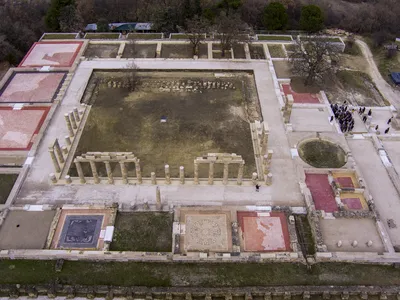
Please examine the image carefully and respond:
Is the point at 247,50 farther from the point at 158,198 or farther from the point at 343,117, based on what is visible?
the point at 158,198

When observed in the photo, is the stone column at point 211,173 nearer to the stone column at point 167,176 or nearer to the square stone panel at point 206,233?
the stone column at point 167,176

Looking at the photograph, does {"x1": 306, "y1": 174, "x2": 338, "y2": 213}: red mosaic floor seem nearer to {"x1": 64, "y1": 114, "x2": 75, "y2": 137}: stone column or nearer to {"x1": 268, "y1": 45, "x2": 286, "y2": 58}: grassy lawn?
{"x1": 268, "y1": 45, "x2": 286, "y2": 58}: grassy lawn

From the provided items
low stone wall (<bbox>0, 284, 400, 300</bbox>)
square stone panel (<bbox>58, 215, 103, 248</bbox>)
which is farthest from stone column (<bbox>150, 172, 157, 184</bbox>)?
low stone wall (<bbox>0, 284, 400, 300</bbox>)

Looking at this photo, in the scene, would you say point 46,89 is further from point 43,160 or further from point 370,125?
point 370,125

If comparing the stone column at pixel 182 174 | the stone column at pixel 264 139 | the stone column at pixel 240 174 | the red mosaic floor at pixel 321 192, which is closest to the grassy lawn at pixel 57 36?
the stone column at pixel 182 174

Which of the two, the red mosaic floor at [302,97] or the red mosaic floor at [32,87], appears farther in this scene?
the red mosaic floor at [302,97]

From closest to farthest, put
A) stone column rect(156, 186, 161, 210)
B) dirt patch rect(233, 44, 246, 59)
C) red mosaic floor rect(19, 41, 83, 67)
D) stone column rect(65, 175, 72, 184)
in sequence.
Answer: stone column rect(156, 186, 161, 210) < stone column rect(65, 175, 72, 184) < red mosaic floor rect(19, 41, 83, 67) < dirt patch rect(233, 44, 246, 59)
